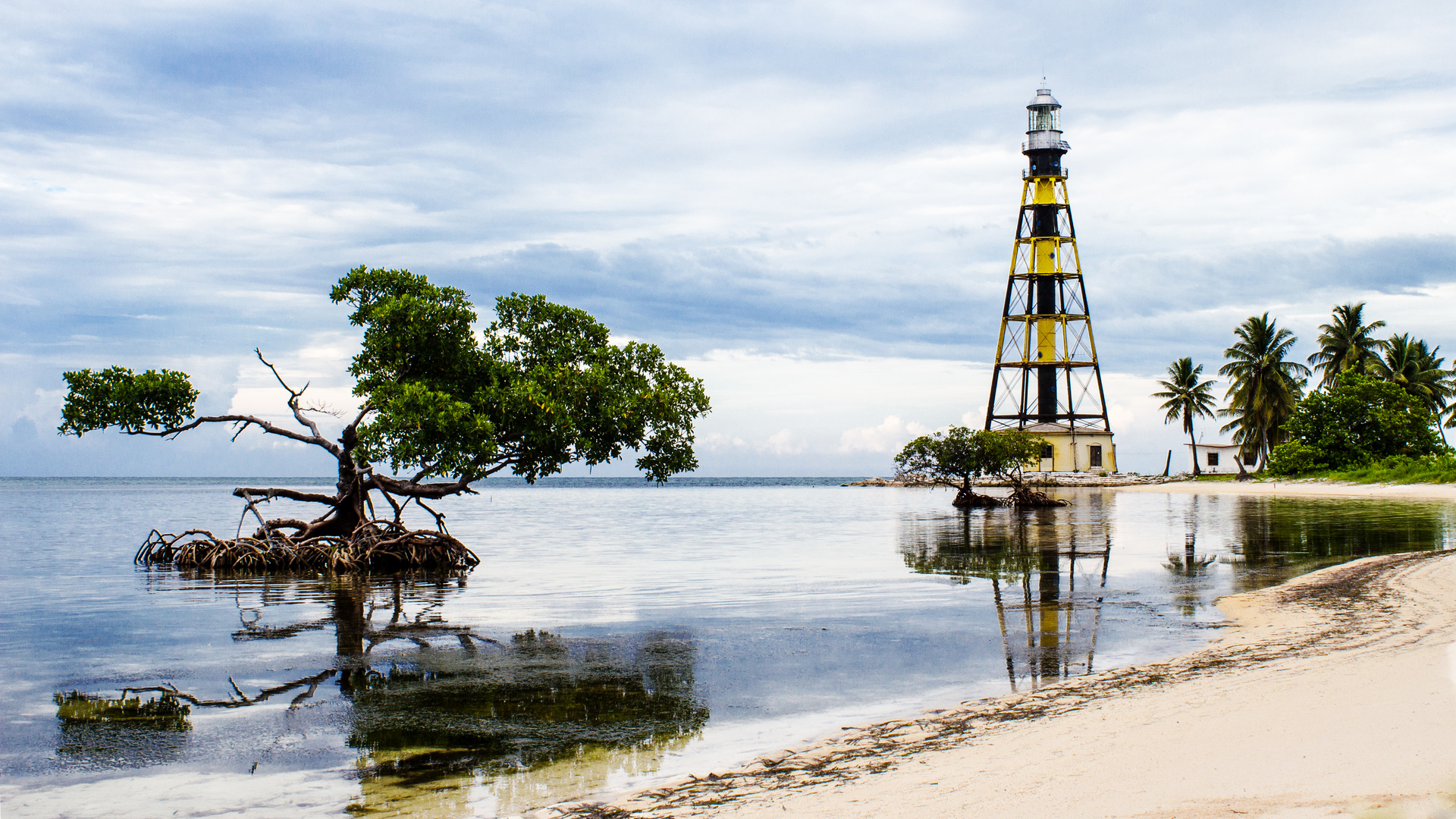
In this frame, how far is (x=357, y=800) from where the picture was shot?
25.7ft

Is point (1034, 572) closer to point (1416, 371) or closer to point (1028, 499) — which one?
point (1028, 499)

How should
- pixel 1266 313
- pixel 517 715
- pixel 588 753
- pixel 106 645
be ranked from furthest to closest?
pixel 1266 313 → pixel 106 645 → pixel 517 715 → pixel 588 753

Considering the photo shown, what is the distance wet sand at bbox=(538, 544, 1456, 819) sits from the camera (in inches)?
242

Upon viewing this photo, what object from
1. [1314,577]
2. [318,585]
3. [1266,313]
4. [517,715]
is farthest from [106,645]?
[1266,313]

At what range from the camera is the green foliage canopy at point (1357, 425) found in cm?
6725

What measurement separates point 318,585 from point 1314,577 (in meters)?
21.8

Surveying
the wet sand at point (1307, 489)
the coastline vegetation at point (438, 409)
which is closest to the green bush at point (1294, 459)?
the wet sand at point (1307, 489)

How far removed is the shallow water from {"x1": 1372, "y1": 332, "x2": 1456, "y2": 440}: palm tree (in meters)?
47.5

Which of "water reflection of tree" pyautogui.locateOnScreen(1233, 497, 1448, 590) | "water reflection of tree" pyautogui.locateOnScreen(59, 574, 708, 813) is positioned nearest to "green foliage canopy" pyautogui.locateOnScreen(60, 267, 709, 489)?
"water reflection of tree" pyautogui.locateOnScreen(59, 574, 708, 813)

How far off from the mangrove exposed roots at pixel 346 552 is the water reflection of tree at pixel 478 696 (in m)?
6.80

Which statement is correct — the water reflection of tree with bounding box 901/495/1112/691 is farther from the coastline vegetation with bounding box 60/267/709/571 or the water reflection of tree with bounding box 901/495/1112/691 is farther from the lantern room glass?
the lantern room glass

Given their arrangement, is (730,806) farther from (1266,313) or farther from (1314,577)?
(1266,313)

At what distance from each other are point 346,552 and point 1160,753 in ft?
73.2

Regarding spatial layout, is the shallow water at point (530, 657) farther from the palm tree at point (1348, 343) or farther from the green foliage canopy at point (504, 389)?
the palm tree at point (1348, 343)
